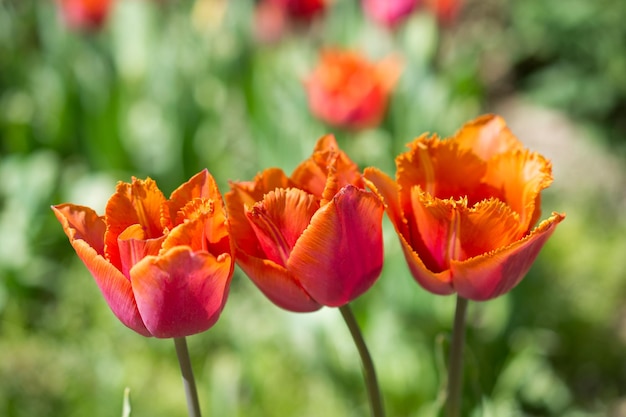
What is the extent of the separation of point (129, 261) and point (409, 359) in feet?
4.03

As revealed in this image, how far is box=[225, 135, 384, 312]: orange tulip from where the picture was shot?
2.04 feet

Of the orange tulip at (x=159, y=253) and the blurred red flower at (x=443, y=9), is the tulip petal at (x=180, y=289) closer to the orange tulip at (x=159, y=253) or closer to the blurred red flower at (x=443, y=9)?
the orange tulip at (x=159, y=253)

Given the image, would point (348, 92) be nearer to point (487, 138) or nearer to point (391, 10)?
point (391, 10)

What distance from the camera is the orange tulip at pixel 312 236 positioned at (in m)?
0.62

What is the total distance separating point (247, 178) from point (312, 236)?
6.77 ft

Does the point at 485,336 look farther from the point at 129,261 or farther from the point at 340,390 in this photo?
the point at 129,261

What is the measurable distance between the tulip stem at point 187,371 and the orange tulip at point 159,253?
2 cm

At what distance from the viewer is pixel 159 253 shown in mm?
587

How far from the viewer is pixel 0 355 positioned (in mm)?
2006

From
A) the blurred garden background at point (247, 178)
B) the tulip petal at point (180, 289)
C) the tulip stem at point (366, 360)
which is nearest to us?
the tulip petal at point (180, 289)

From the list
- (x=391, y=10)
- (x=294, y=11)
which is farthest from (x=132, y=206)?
(x=294, y=11)

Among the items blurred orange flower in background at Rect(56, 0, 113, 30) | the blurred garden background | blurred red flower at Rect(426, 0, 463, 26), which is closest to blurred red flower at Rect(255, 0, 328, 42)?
the blurred garden background

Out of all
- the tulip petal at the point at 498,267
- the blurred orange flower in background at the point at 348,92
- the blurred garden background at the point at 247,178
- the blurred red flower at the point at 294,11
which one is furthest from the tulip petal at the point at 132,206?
the blurred red flower at the point at 294,11

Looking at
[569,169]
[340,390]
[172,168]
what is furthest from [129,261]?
[569,169]
